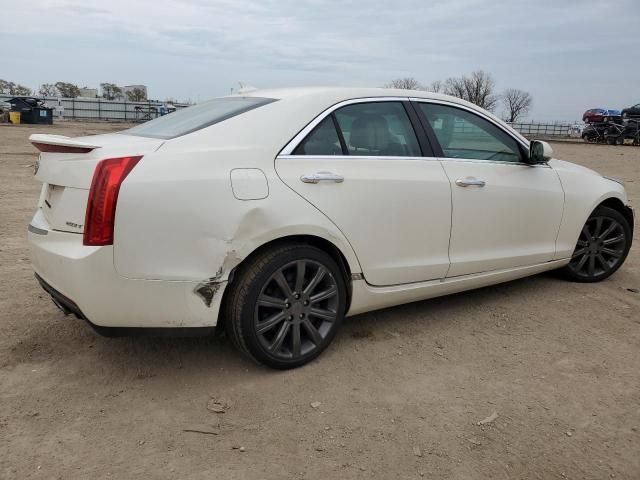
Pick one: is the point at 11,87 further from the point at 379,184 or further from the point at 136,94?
the point at 379,184

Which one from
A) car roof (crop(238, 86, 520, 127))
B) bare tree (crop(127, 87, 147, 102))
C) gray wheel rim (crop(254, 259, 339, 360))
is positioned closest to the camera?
gray wheel rim (crop(254, 259, 339, 360))

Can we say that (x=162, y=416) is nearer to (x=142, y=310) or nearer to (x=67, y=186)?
(x=142, y=310)

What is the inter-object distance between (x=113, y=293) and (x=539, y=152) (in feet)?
10.3

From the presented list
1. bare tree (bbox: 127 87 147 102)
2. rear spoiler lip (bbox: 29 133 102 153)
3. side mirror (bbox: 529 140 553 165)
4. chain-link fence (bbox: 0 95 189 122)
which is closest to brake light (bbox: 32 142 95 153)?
rear spoiler lip (bbox: 29 133 102 153)

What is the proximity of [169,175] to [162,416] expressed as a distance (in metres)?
1.18

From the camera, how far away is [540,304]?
171 inches

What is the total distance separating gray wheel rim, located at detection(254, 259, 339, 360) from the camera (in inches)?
119

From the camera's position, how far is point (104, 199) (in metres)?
2.61

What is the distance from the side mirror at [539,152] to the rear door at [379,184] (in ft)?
3.19

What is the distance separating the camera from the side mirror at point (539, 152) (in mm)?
4125

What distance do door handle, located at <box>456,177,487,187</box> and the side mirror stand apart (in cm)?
62

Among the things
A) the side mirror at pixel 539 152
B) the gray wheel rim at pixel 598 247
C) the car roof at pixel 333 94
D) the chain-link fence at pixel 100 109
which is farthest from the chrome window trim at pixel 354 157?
the chain-link fence at pixel 100 109

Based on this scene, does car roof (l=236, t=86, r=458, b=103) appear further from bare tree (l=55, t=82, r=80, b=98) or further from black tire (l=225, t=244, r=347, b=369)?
bare tree (l=55, t=82, r=80, b=98)

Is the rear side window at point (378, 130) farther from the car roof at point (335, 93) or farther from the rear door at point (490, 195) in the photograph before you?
the rear door at point (490, 195)
